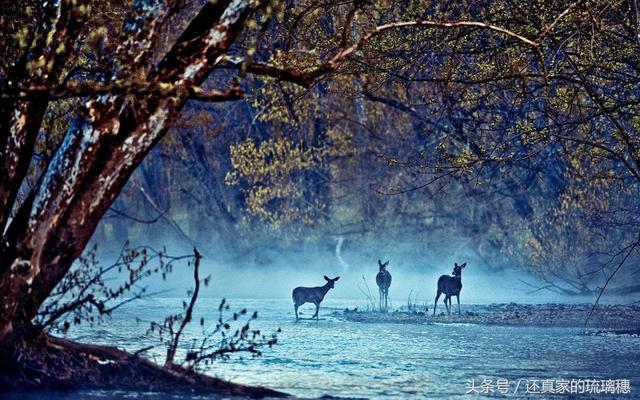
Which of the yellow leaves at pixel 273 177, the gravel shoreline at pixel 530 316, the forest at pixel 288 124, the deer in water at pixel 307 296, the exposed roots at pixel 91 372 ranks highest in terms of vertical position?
the yellow leaves at pixel 273 177

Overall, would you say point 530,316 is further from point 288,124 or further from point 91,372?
point 91,372

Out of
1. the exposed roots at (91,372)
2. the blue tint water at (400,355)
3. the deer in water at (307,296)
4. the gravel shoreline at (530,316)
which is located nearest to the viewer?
the exposed roots at (91,372)

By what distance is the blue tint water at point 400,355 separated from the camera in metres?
14.2

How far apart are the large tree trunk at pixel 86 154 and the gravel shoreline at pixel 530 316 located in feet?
42.2

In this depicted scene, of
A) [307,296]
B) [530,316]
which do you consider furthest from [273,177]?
[530,316]

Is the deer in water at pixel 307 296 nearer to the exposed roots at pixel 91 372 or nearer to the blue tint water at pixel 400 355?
the blue tint water at pixel 400 355

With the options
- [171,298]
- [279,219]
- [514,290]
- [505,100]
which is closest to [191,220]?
[279,219]

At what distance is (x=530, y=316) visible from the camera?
25875 millimetres

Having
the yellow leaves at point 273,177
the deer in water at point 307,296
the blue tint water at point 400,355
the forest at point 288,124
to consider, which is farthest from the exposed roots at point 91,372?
the yellow leaves at point 273,177

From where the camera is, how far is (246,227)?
40.7 m

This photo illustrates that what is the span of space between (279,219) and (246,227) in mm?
2701

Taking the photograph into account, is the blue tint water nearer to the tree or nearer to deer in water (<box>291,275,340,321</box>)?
deer in water (<box>291,275,340,321</box>)

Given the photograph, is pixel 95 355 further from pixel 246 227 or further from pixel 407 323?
pixel 246 227

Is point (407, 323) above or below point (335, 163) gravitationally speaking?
below
